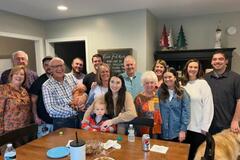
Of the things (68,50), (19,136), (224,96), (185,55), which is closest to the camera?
(19,136)

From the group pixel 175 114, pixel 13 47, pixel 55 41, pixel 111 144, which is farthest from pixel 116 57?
pixel 13 47

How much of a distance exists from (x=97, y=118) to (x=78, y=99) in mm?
438

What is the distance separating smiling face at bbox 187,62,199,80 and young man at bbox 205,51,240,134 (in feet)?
0.99

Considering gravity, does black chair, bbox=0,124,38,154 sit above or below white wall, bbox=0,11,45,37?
below

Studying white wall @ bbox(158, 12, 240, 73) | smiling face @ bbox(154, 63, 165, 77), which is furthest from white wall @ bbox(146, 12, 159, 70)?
smiling face @ bbox(154, 63, 165, 77)

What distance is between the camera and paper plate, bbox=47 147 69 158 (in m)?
1.62

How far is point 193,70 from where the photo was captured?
251 cm

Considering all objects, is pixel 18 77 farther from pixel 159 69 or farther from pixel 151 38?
pixel 151 38

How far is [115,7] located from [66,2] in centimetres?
85

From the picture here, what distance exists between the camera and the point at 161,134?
7.70 ft

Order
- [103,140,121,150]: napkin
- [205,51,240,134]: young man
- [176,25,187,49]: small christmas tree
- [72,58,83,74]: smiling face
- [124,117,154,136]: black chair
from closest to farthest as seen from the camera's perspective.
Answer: [103,140,121,150]: napkin
[124,117,154,136]: black chair
[205,51,240,134]: young man
[72,58,83,74]: smiling face
[176,25,187,49]: small christmas tree

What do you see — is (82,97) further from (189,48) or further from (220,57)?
(189,48)

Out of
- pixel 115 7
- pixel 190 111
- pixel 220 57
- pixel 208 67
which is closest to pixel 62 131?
pixel 190 111

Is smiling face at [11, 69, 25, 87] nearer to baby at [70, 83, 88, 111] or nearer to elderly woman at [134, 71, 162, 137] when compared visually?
baby at [70, 83, 88, 111]
